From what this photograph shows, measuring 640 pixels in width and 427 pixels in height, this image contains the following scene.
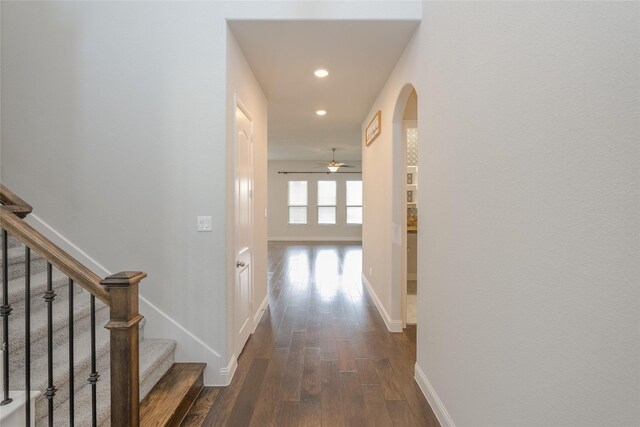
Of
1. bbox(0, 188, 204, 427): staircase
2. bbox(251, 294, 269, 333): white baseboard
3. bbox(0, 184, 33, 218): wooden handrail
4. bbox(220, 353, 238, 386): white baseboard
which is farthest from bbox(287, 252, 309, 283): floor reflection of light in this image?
bbox(0, 184, 33, 218): wooden handrail

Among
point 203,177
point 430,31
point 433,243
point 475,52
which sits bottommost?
point 433,243

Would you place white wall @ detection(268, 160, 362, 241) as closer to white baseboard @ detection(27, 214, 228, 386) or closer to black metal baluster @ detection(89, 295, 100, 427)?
white baseboard @ detection(27, 214, 228, 386)

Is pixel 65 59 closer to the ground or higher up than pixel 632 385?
higher up

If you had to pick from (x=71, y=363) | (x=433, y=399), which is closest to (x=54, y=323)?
(x=71, y=363)

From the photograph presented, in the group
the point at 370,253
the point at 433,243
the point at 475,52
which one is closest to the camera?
the point at 475,52

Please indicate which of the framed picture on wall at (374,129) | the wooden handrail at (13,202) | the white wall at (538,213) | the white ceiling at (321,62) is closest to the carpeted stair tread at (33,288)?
the wooden handrail at (13,202)

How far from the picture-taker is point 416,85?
8.75 feet

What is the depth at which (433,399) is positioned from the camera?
2.23m

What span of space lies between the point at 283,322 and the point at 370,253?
1778 millimetres

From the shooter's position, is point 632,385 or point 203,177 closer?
point 632,385

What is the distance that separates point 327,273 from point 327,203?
5.42 m

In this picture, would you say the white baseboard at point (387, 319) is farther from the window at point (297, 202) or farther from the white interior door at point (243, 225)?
the window at point (297, 202)

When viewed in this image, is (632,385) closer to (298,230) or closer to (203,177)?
(203,177)

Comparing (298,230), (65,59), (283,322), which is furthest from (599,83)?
(298,230)
